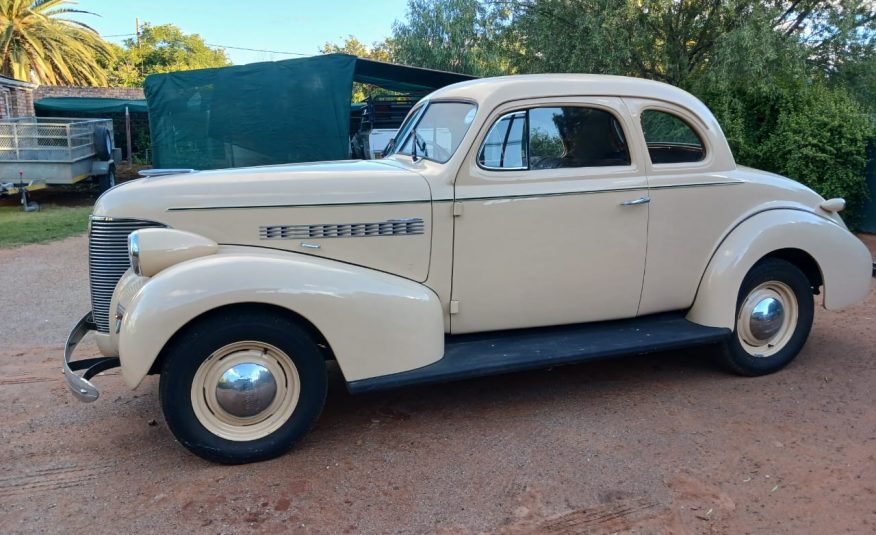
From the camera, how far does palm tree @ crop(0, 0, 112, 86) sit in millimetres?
23500

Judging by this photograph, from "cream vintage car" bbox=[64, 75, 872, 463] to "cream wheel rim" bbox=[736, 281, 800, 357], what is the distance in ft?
0.05

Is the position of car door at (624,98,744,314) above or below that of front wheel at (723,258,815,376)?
above

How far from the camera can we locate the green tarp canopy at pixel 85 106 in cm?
1778

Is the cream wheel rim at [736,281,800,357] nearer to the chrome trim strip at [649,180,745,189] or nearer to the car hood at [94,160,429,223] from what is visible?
the chrome trim strip at [649,180,745,189]

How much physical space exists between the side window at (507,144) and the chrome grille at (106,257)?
74.2 inches

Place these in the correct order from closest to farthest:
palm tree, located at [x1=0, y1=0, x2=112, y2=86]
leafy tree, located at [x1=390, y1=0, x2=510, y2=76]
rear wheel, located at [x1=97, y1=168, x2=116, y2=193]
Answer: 1. leafy tree, located at [x1=390, y1=0, x2=510, y2=76]
2. rear wheel, located at [x1=97, y1=168, x2=116, y2=193]
3. palm tree, located at [x1=0, y1=0, x2=112, y2=86]

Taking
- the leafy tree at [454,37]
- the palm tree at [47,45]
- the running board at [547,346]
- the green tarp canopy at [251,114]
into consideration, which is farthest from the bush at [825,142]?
the palm tree at [47,45]

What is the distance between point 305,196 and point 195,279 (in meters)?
0.75

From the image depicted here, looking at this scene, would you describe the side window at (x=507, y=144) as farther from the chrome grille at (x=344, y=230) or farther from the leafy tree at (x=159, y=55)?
the leafy tree at (x=159, y=55)

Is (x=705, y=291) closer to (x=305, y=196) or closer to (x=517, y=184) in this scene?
(x=517, y=184)

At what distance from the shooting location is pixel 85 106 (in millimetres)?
17828

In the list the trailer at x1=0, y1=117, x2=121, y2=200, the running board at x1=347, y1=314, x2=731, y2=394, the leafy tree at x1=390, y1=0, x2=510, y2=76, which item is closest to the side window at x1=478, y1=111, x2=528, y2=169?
the running board at x1=347, y1=314, x2=731, y2=394

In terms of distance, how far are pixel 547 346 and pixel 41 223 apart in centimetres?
1058

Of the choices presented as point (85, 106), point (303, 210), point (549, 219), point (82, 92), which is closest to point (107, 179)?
point (85, 106)
